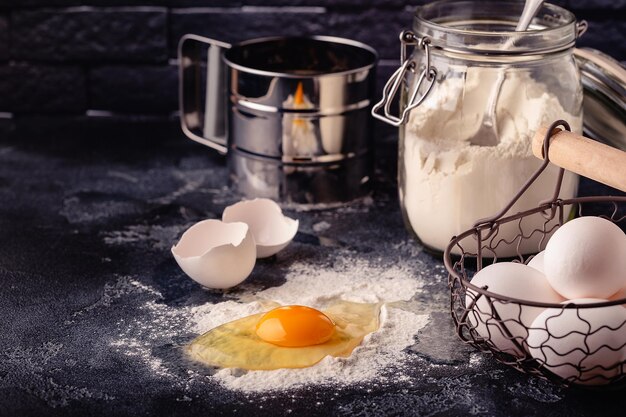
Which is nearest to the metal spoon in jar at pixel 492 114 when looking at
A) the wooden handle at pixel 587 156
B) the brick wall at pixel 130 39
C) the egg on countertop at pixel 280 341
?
the wooden handle at pixel 587 156

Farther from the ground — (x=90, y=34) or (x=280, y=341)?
(x=90, y=34)

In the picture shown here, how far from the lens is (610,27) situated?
1.63 meters

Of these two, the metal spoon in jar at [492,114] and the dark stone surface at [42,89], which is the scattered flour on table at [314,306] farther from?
the dark stone surface at [42,89]

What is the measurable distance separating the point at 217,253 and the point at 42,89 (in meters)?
A: 0.79

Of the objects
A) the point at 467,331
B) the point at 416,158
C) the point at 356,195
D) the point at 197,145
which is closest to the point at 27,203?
the point at 197,145

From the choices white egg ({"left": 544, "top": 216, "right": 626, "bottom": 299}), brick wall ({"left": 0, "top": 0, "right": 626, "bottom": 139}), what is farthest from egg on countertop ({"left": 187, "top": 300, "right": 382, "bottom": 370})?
brick wall ({"left": 0, "top": 0, "right": 626, "bottom": 139})

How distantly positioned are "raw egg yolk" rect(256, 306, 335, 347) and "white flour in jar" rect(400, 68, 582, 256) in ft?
0.78

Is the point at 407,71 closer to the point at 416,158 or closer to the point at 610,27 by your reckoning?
the point at 416,158

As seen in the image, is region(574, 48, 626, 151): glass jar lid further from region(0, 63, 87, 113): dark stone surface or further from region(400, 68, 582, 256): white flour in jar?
region(0, 63, 87, 113): dark stone surface

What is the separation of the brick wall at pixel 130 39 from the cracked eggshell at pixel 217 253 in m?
0.55

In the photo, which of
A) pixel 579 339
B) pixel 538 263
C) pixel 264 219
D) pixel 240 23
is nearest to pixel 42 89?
pixel 240 23

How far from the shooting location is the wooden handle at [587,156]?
0.92m

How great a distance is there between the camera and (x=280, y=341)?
1005 mm

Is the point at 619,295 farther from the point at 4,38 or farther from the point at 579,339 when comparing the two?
the point at 4,38
